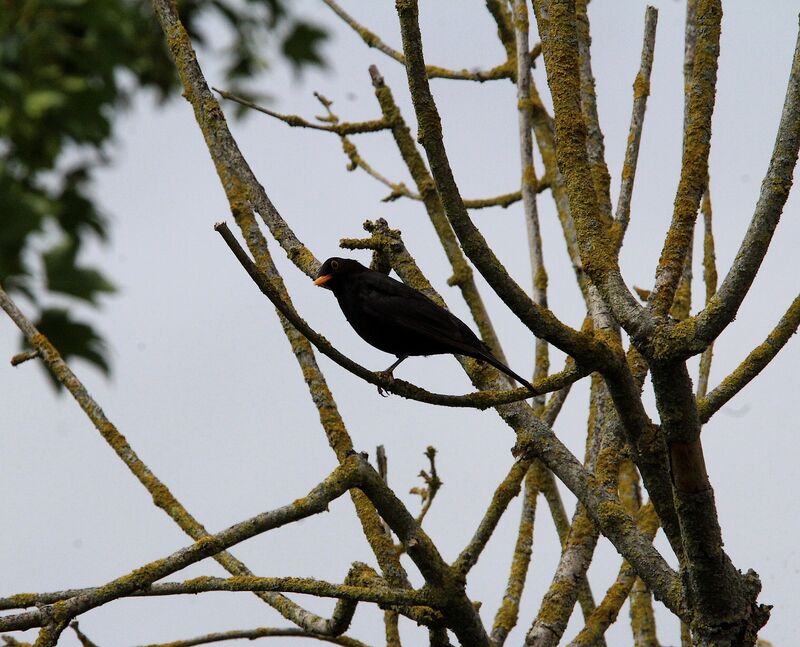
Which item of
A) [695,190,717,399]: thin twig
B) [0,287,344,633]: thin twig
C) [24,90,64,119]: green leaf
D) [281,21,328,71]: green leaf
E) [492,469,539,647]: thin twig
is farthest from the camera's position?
[281,21,328,71]: green leaf

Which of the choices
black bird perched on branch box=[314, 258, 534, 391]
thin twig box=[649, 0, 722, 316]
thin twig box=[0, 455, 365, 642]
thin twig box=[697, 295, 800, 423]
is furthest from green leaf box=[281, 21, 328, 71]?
thin twig box=[0, 455, 365, 642]

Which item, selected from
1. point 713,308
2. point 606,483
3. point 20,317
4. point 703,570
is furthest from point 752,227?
point 20,317

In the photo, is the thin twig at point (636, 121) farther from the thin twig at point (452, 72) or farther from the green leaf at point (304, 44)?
the green leaf at point (304, 44)

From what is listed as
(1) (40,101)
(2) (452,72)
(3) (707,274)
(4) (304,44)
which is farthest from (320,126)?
(4) (304,44)

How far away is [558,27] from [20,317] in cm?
267

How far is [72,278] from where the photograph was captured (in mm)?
13234

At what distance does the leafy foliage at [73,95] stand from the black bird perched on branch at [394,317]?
8.32 metres

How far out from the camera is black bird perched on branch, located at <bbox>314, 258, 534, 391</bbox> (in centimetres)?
453

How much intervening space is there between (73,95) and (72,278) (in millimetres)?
3685

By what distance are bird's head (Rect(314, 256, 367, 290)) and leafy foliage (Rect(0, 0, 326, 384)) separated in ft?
26.9

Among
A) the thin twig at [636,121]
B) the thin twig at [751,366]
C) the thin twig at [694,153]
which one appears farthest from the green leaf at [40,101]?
the thin twig at [751,366]

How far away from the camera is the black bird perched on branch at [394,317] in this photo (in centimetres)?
453

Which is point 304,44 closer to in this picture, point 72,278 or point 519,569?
point 72,278

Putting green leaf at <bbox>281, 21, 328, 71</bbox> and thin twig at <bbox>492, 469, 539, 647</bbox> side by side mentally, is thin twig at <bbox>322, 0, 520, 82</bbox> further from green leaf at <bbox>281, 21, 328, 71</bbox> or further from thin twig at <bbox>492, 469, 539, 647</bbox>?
green leaf at <bbox>281, 21, 328, 71</bbox>
